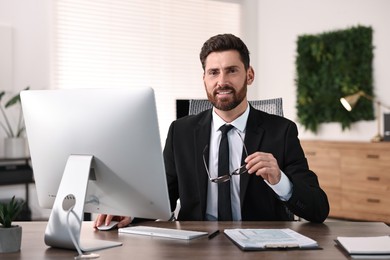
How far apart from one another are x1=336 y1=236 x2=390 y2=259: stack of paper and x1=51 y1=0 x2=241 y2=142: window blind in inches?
182

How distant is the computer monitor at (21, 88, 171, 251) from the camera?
1680 millimetres

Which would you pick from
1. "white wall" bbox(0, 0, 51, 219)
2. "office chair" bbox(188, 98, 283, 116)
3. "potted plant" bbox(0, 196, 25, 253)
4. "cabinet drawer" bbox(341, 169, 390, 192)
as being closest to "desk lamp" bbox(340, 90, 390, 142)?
"cabinet drawer" bbox(341, 169, 390, 192)

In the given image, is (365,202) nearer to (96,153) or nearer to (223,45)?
(223,45)

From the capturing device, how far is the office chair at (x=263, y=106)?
9.05 feet

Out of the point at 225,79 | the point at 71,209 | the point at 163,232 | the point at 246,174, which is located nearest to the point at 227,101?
the point at 225,79

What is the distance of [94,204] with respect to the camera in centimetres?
188

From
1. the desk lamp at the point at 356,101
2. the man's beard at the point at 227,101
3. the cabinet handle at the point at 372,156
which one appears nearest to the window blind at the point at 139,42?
the desk lamp at the point at 356,101

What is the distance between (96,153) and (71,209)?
0.60ft

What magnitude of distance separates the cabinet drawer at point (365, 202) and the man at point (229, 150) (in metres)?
3.42


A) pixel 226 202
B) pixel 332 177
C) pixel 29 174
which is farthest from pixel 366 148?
pixel 226 202

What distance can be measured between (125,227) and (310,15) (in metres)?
5.20

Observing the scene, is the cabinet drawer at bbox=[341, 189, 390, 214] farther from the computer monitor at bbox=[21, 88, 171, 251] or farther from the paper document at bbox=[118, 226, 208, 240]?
the computer monitor at bbox=[21, 88, 171, 251]

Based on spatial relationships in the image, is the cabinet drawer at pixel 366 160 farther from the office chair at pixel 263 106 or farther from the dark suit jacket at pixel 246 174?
the dark suit jacket at pixel 246 174

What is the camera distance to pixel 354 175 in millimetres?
5840
